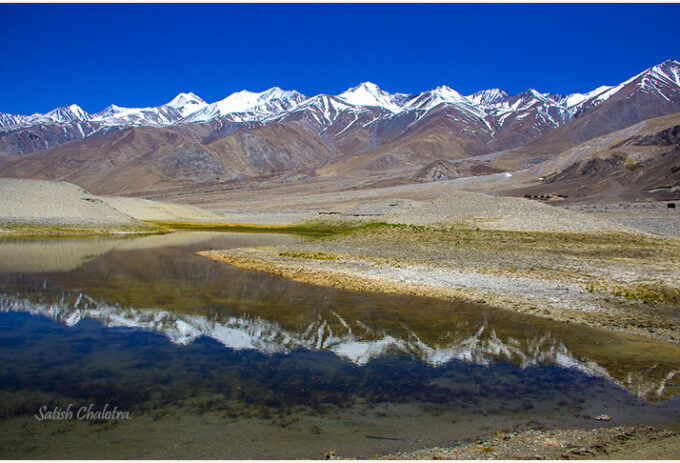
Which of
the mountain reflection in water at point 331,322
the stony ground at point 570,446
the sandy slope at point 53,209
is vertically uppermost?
the sandy slope at point 53,209

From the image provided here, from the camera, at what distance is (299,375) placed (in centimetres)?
832

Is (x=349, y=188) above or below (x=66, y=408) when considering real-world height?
above

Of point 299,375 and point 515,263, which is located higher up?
point 515,263

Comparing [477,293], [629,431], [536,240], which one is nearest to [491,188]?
[536,240]

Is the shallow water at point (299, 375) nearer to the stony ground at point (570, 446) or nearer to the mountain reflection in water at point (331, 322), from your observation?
the mountain reflection in water at point (331, 322)

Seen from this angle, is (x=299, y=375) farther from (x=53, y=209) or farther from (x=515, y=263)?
(x=53, y=209)

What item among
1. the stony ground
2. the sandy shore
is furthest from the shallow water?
the sandy shore

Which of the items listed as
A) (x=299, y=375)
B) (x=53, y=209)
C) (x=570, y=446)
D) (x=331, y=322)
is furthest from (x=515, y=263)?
(x=53, y=209)

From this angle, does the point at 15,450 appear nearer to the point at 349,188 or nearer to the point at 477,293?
the point at 477,293

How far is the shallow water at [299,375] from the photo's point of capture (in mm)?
6238

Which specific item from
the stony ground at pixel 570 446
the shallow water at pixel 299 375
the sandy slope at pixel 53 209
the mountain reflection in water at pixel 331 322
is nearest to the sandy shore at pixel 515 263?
the mountain reflection in water at pixel 331 322

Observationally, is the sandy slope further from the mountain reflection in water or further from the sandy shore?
the mountain reflection in water

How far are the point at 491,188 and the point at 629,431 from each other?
119944mm

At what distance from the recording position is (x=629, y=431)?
20.5ft
